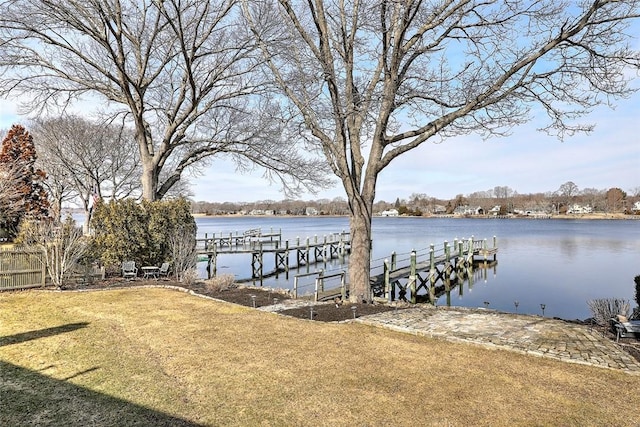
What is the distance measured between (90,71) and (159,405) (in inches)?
627

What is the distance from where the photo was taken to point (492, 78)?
9.20m

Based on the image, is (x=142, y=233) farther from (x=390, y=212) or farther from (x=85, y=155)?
(x=390, y=212)

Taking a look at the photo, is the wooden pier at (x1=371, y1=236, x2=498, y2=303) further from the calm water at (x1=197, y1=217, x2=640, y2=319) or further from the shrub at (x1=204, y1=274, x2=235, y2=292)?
the shrub at (x1=204, y1=274, x2=235, y2=292)

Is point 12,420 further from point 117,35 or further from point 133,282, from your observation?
point 117,35

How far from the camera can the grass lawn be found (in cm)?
423

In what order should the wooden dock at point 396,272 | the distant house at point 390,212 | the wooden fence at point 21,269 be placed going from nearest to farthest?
the wooden fence at point 21,269, the wooden dock at point 396,272, the distant house at point 390,212

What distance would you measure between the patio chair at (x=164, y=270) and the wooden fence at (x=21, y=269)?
3.56 m

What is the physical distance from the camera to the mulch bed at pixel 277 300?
8.53 metres

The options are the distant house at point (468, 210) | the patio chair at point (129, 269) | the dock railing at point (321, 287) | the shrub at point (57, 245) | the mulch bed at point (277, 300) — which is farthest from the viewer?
the distant house at point (468, 210)

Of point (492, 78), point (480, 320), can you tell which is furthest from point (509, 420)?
point (492, 78)

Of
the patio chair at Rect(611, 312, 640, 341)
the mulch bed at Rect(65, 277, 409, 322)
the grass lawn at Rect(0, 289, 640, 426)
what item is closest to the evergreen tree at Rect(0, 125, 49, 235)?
the mulch bed at Rect(65, 277, 409, 322)

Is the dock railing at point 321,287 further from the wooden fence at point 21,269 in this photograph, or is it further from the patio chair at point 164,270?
the wooden fence at point 21,269

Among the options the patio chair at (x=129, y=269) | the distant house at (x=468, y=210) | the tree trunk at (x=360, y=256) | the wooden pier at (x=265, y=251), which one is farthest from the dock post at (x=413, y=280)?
the distant house at (x=468, y=210)

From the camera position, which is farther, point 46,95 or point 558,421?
point 46,95
